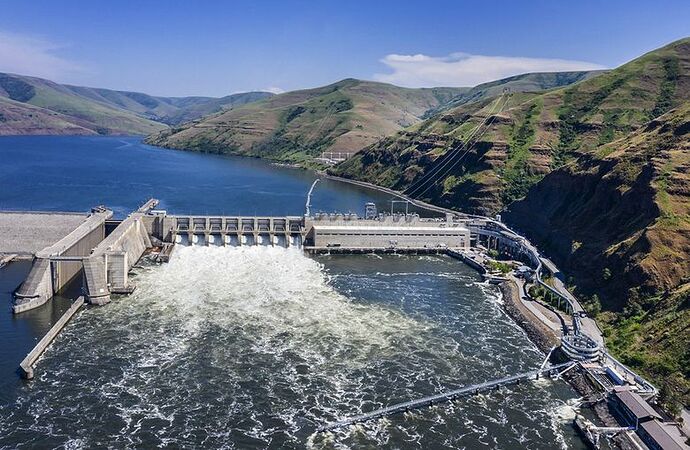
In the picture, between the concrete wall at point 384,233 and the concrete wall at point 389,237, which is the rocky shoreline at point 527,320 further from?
the concrete wall at point 384,233

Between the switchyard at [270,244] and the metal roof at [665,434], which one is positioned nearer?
the metal roof at [665,434]

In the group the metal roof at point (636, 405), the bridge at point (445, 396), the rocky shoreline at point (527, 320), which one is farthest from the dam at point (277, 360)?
the metal roof at point (636, 405)

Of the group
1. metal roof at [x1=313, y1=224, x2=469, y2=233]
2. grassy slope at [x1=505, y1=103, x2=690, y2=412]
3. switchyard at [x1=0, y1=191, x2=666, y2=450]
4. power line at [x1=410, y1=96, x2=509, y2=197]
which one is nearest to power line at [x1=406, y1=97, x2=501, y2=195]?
power line at [x1=410, y1=96, x2=509, y2=197]

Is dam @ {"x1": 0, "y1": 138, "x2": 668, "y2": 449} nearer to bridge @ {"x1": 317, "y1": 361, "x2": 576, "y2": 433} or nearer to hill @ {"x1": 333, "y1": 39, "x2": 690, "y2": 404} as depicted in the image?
bridge @ {"x1": 317, "y1": 361, "x2": 576, "y2": 433}

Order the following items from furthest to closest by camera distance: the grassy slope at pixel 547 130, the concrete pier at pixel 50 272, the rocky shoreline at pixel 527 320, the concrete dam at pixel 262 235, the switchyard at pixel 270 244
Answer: the grassy slope at pixel 547 130
the concrete dam at pixel 262 235
the concrete pier at pixel 50 272
the rocky shoreline at pixel 527 320
the switchyard at pixel 270 244

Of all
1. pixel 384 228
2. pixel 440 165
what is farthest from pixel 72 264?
pixel 440 165

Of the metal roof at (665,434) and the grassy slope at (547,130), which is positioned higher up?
the grassy slope at (547,130)

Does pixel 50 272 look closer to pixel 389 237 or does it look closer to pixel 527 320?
pixel 389 237

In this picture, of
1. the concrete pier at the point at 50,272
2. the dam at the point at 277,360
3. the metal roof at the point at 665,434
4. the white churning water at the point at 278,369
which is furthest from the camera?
the concrete pier at the point at 50,272
